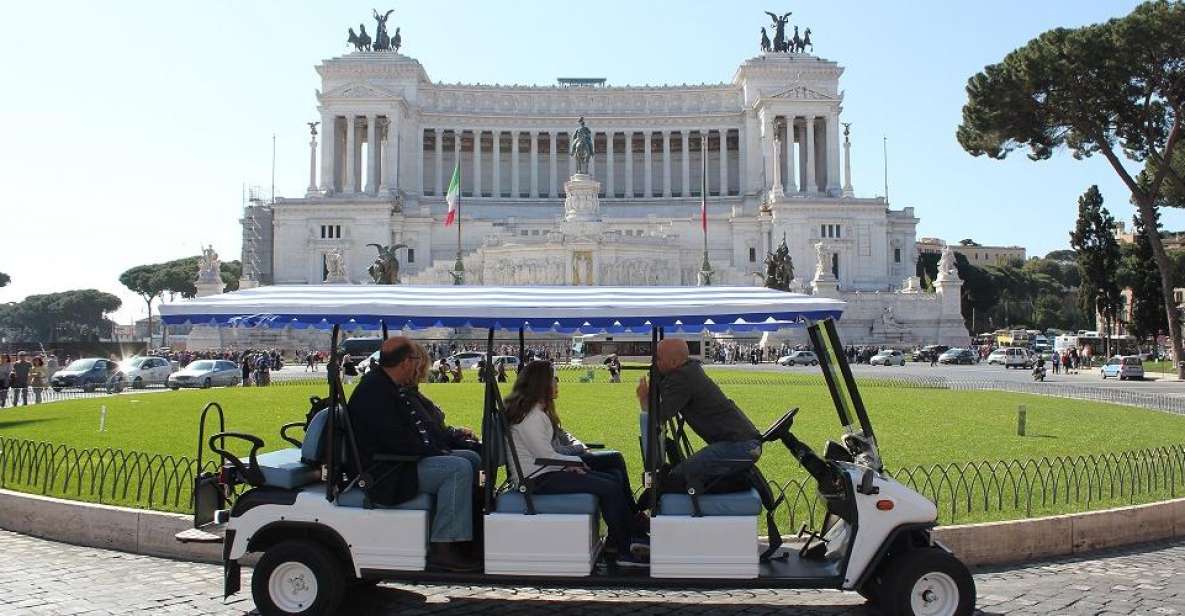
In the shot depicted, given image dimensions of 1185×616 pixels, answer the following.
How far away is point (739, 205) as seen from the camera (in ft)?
321

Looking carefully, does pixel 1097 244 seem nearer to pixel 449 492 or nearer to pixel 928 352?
pixel 928 352

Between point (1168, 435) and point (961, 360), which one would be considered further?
point (961, 360)

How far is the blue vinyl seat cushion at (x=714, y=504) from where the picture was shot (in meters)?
7.99

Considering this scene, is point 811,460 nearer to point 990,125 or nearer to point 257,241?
point 990,125

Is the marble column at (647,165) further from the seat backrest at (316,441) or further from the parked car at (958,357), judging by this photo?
the seat backrest at (316,441)

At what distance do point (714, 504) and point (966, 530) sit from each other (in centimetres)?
371

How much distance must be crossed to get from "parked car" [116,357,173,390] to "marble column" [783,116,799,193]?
64.3m

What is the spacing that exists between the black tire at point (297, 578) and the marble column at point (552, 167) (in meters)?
97.4

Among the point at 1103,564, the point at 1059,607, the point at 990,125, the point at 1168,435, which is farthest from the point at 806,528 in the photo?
the point at 990,125

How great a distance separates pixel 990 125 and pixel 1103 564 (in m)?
37.0

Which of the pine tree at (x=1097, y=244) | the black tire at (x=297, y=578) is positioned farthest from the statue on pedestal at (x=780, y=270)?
the black tire at (x=297, y=578)

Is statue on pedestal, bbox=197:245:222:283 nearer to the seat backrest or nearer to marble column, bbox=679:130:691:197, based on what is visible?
marble column, bbox=679:130:691:197

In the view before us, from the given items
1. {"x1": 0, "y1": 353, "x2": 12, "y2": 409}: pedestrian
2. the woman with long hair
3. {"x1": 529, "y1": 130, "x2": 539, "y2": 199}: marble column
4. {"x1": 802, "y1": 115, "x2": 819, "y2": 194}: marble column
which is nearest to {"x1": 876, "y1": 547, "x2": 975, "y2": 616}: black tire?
the woman with long hair

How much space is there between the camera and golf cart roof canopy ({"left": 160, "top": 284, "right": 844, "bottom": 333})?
861 cm
